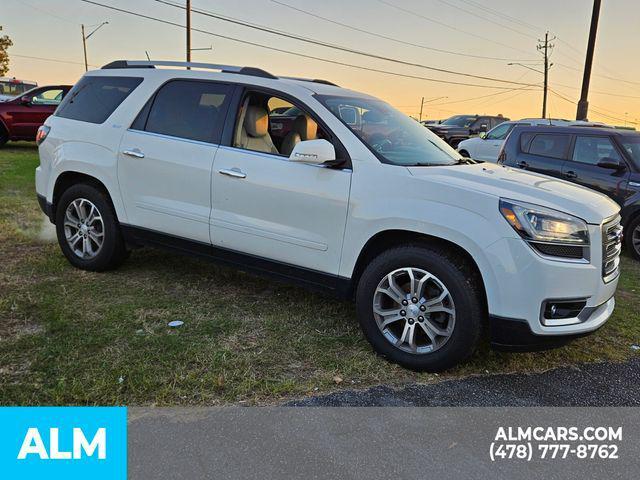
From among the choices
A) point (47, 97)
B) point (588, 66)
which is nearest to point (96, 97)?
point (47, 97)

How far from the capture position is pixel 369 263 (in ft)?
12.3

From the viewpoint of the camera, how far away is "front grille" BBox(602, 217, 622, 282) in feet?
11.3

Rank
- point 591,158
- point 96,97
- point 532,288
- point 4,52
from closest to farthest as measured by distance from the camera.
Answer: point 532,288, point 96,97, point 591,158, point 4,52

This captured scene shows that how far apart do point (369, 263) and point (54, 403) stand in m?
2.06

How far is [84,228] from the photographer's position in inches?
203

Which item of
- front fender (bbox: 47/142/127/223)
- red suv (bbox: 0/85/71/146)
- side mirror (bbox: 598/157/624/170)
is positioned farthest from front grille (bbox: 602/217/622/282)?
red suv (bbox: 0/85/71/146)

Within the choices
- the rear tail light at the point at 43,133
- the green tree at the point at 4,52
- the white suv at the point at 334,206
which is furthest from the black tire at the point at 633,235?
the green tree at the point at 4,52

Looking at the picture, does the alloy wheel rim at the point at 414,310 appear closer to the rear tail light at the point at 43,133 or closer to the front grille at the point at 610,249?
the front grille at the point at 610,249

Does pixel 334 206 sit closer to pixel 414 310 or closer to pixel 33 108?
pixel 414 310

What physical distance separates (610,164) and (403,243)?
5.36 meters

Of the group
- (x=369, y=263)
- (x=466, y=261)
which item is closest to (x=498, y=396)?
(x=466, y=261)

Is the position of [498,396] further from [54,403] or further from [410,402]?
[54,403]

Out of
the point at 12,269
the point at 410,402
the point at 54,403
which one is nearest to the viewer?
the point at 54,403

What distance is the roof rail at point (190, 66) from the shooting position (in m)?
4.43
